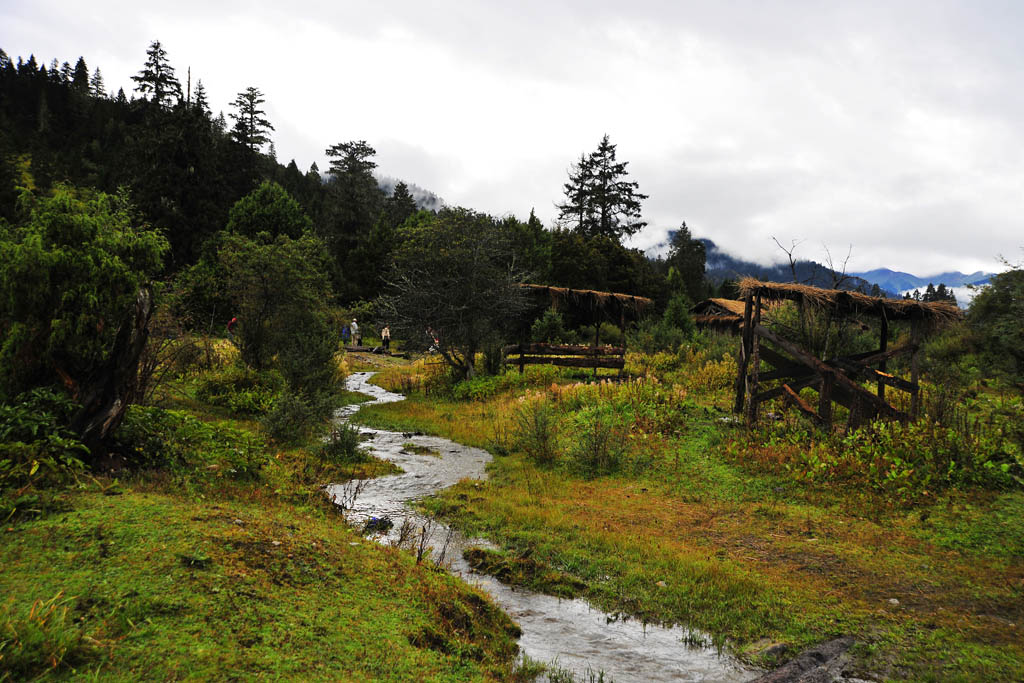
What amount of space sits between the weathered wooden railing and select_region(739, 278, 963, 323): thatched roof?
27.7 feet

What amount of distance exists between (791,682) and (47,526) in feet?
18.3

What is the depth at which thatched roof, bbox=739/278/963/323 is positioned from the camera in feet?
38.0

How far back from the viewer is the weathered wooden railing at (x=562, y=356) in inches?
775

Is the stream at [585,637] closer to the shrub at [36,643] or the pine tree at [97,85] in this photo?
the shrub at [36,643]

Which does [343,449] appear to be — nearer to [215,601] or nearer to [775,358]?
[215,601]

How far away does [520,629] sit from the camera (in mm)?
4719

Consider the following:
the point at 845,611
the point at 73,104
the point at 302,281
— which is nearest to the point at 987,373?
the point at 845,611

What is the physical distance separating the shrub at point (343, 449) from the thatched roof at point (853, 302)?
8.94 metres

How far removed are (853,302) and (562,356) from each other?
10525 millimetres

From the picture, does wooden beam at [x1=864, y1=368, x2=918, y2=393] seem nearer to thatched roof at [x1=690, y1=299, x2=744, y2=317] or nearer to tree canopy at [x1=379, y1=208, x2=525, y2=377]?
tree canopy at [x1=379, y1=208, x2=525, y2=377]

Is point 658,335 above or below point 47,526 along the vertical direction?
above

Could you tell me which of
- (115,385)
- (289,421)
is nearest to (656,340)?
(289,421)

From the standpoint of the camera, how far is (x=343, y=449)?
10.4m

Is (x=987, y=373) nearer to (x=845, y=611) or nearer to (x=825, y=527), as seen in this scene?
(x=825, y=527)
